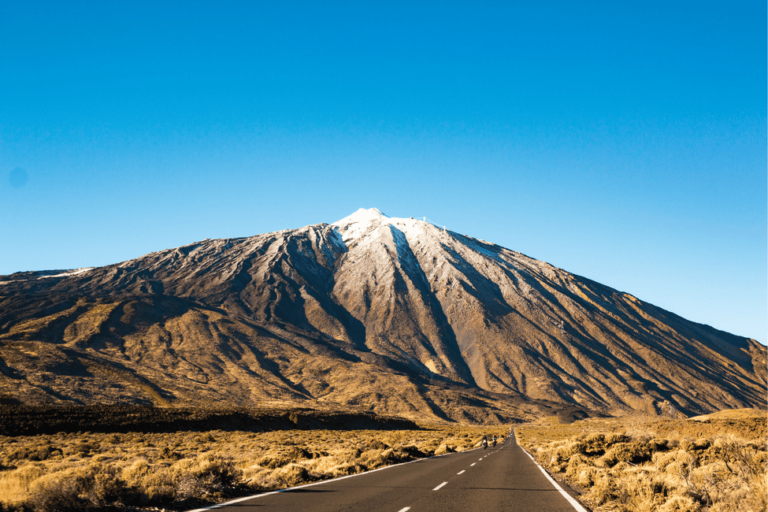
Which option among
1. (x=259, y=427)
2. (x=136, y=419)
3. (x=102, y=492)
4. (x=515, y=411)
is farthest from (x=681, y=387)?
(x=102, y=492)

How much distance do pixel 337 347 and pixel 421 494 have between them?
133 meters

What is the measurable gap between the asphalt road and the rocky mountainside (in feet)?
244

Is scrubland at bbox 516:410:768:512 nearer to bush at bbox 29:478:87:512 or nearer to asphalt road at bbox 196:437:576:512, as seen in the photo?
asphalt road at bbox 196:437:576:512

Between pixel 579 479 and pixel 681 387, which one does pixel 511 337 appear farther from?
pixel 579 479

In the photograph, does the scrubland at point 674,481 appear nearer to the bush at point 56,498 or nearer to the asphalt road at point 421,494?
the asphalt road at point 421,494

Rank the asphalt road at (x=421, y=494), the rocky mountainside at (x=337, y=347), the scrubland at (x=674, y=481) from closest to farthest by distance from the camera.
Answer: the scrubland at (x=674, y=481), the asphalt road at (x=421, y=494), the rocky mountainside at (x=337, y=347)

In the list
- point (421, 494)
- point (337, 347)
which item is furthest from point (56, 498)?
point (337, 347)

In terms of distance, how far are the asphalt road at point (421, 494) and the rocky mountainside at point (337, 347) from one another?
244 ft

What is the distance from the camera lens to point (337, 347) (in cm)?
14375

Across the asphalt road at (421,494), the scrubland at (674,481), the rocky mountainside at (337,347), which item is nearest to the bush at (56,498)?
the asphalt road at (421,494)

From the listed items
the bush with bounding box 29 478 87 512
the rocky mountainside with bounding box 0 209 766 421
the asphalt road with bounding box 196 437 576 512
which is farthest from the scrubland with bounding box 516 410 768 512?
the rocky mountainside with bounding box 0 209 766 421

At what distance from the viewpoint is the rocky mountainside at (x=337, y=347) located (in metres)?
99.7

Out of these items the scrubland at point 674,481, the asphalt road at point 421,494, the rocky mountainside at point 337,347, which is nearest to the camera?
the scrubland at point 674,481

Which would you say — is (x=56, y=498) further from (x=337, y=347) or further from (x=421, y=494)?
(x=337, y=347)
